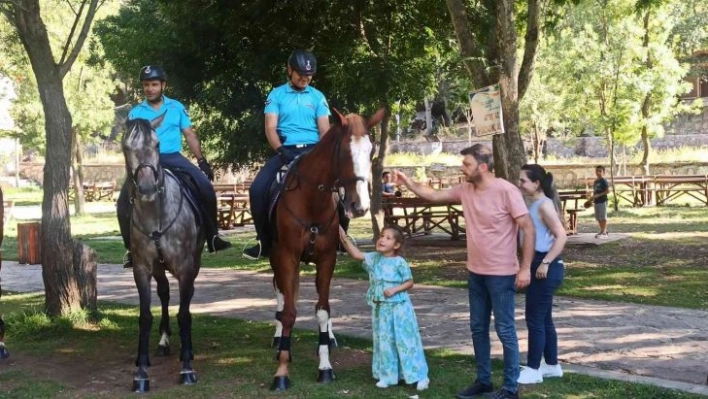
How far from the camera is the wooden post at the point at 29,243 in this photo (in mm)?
17172

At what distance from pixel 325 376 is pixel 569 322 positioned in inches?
149

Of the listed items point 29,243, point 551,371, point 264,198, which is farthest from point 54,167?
point 29,243

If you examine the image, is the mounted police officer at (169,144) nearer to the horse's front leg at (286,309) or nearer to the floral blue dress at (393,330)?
the horse's front leg at (286,309)

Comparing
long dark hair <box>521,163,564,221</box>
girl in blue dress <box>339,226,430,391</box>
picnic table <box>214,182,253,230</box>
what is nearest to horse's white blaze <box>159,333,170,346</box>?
girl in blue dress <box>339,226,430,391</box>

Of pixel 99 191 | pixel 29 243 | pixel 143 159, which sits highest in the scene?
pixel 143 159

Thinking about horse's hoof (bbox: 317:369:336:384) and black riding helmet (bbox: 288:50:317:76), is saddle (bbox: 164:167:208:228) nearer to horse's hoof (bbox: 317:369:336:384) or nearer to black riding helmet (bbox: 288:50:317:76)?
black riding helmet (bbox: 288:50:317:76)

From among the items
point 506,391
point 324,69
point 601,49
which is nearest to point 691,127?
point 601,49

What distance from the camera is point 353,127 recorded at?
6.52 meters

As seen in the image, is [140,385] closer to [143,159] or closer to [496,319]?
[143,159]

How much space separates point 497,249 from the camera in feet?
20.5

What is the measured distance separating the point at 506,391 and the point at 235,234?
17.7 m

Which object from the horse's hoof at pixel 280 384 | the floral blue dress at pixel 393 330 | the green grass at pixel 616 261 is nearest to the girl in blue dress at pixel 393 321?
the floral blue dress at pixel 393 330

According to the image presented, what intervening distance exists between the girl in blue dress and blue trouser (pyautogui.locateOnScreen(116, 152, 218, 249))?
6.36 feet

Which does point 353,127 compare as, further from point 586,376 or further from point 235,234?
point 235,234
